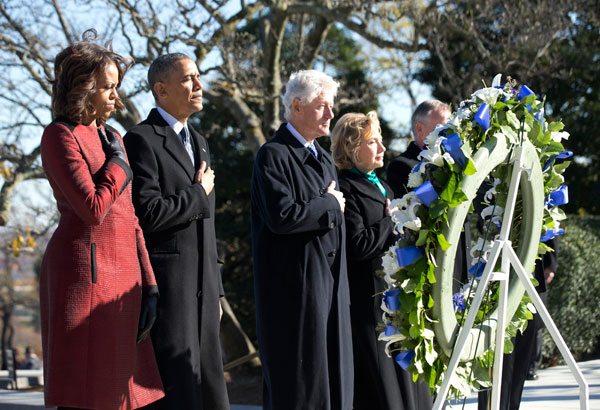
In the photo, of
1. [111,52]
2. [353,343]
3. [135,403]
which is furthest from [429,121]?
[135,403]

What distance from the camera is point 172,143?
3.98 m

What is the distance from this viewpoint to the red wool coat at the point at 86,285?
3150 mm

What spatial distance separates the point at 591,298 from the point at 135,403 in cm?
913

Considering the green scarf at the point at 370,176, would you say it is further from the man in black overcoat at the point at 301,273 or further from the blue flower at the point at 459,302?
the blue flower at the point at 459,302

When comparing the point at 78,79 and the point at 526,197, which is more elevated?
the point at 78,79

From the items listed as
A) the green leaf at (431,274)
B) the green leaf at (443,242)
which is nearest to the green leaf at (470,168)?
the green leaf at (443,242)

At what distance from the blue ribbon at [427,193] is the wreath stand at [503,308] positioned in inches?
13.7

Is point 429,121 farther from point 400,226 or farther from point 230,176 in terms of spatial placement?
point 230,176

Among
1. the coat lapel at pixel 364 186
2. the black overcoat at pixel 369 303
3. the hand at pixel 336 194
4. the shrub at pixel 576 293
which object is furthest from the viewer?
the shrub at pixel 576 293

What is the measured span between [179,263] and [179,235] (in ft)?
0.48

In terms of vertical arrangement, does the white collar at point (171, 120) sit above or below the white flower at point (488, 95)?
above

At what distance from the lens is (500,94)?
3.73 m

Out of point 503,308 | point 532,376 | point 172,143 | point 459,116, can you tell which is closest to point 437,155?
point 459,116

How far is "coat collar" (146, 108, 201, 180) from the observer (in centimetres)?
396
